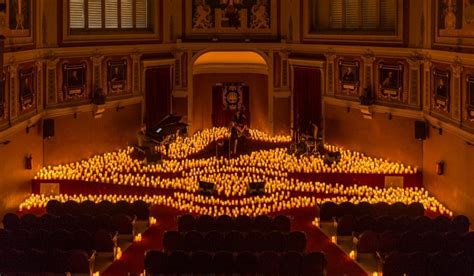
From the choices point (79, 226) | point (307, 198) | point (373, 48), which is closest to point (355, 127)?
point (373, 48)

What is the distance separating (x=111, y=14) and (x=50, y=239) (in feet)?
→ 48.9

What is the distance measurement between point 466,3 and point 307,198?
7452 mm

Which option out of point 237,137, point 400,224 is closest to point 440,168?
point 400,224

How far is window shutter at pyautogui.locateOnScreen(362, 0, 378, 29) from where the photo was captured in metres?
26.7

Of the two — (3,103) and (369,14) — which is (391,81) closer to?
(369,14)

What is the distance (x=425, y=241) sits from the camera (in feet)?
48.5

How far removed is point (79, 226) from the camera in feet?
54.2

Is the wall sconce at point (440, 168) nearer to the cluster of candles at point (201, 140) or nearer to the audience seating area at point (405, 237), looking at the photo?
the audience seating area at point (405, 237)

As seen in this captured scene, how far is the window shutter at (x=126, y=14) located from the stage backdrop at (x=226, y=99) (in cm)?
581

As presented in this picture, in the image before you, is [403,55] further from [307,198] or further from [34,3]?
[34,3]

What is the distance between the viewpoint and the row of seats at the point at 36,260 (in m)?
13.5

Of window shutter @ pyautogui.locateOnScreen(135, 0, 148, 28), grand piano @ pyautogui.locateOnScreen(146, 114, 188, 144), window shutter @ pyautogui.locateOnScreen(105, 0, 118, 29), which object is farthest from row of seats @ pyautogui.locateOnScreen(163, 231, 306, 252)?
window shutter @ pyautogui.locateOnScreen(135, 0, 148, 28)

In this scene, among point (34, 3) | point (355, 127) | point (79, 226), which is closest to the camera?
point (79, 226)

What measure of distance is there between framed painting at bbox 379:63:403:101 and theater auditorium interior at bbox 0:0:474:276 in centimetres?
7
